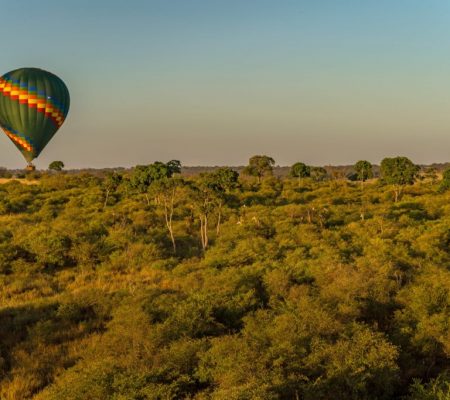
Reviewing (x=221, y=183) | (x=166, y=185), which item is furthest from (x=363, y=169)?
(x=166, y=185)

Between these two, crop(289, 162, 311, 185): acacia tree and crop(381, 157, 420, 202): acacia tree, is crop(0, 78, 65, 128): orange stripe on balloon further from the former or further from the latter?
crop(289, 162, 311, 185): acacia tree

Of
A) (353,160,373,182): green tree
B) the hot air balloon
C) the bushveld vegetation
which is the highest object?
the hot air balloon

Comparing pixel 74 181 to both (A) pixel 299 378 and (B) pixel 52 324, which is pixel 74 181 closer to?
(B) pixel 52 324

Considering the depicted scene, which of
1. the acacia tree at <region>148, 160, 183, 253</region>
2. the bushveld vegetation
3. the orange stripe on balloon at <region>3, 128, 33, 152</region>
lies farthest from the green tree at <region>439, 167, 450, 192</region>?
the orange stripe on balloon at <region>3, 128, 33, 152</region>

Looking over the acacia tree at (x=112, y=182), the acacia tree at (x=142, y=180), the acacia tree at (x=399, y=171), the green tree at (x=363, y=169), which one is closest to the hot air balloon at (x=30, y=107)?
the acacia tree at (x=142, y=180)

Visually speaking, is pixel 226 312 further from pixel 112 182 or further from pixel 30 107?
pixel 112 182

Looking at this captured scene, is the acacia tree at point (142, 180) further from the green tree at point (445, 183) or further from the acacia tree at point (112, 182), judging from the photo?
the green tree at point (445, 183)

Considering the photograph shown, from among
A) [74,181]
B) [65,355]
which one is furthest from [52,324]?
[74,181]
